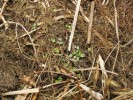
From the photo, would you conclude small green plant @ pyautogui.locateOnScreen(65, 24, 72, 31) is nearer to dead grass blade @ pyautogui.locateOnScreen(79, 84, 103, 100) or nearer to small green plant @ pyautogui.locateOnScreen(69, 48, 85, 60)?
small green plant @ pyautogui.locateOnScreen(69, 48, 85, 60)

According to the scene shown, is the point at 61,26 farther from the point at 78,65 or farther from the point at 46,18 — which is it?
the point at 78,65

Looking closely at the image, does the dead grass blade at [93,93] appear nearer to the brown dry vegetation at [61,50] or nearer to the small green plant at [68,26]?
the brown dry vegetation at [61,50]

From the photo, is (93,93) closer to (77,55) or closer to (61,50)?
(77,55)

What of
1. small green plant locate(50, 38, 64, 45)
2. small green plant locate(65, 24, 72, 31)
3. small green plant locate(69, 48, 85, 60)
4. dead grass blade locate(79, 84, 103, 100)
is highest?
small green plant locate(65, 24, 72, 31)

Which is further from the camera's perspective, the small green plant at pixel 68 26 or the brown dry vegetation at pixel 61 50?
the small green plant at pixel 68 26

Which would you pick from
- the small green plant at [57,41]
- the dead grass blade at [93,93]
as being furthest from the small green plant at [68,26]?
the dead grass blade at [93,93]

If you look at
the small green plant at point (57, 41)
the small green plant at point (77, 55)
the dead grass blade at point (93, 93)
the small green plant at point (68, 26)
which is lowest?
the dead grass blade at point (93, 93)

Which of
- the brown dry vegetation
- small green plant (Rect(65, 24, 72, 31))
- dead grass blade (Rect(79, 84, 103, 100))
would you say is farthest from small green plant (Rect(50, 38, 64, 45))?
dead grass blade (Rect(79, 84, 103, 100))

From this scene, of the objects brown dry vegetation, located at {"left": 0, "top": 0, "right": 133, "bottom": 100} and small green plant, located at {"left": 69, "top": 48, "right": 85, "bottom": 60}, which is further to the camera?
small green plant, located at {"left": 69, "top": 48, "right": 85, "bottom": 60}

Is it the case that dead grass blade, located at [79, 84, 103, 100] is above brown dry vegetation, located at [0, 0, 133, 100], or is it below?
below
